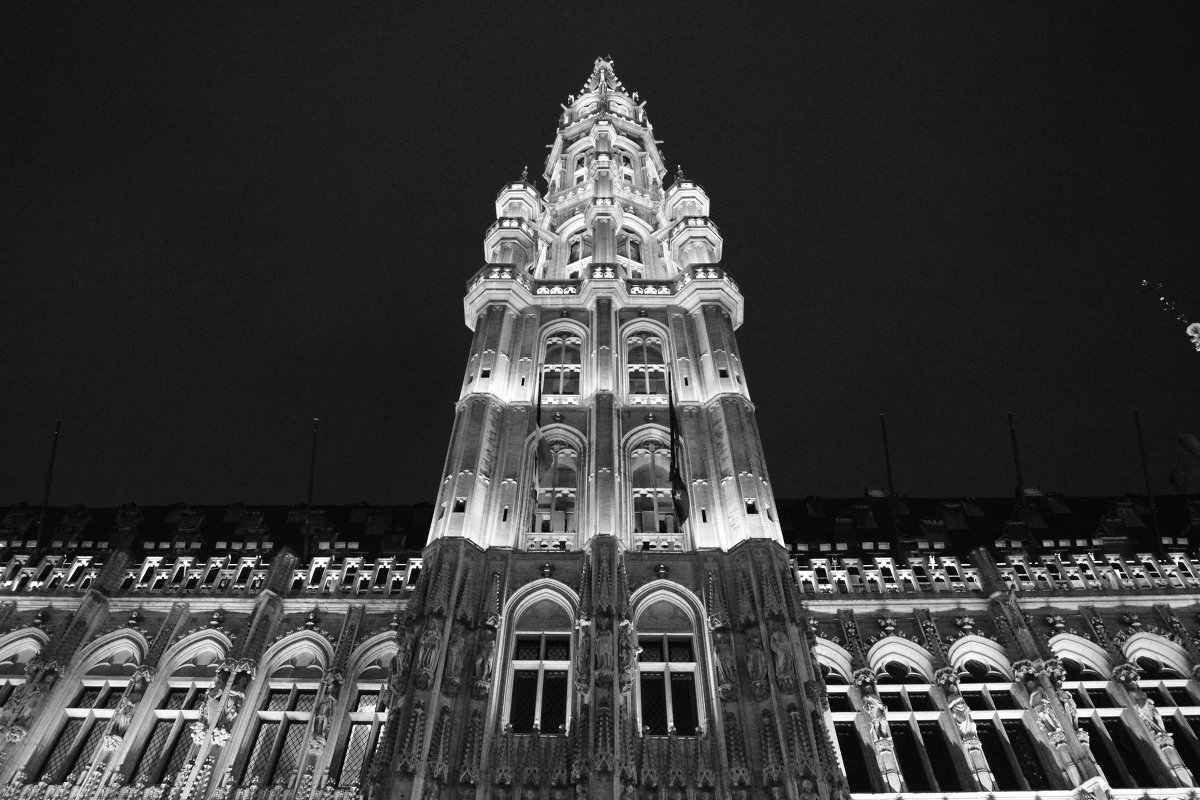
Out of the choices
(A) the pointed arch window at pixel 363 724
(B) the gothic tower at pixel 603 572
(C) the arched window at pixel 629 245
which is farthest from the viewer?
(C) the arched window at pixel 629 245

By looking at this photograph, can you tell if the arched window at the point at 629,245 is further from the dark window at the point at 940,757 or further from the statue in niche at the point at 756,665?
the dark window at the point at 940,757

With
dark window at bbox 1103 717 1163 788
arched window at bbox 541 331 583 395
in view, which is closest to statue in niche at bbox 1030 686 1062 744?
dark window at bbox 1103 717 1163 788

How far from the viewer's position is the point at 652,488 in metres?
38.8

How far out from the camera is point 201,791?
28219 mm

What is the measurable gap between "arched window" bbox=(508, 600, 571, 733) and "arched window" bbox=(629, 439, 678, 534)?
5284 mm

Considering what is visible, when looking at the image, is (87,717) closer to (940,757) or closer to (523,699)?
(523,699)

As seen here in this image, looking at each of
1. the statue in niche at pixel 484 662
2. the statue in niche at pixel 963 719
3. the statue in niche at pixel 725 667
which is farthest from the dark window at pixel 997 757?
the statue in niche at pixel 484 662

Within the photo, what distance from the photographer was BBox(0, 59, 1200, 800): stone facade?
28188 millimetres

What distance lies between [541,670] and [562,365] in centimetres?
1622

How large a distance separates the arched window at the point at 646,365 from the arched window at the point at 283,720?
1644 cm

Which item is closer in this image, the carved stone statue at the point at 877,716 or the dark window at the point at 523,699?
the dark window at the point at 523,699

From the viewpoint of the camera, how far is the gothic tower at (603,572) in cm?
2734

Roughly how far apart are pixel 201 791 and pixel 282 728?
10.1 feet

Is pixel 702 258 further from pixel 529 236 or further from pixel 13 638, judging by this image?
pixel 13 638
